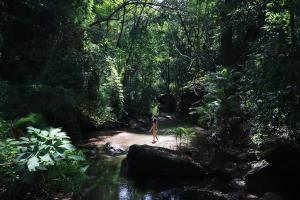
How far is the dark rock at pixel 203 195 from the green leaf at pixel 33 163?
5414mm

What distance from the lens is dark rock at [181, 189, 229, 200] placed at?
33.5 ft

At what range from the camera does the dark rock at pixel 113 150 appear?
16.6 m

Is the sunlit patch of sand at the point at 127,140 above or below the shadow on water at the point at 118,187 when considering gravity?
above

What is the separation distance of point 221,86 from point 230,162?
9.94 ft

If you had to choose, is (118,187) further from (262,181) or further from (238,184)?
(262,181)

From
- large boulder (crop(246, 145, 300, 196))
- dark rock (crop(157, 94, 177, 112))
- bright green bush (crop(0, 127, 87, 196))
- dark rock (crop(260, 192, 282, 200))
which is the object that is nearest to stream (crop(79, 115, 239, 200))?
large boulder (crop(246, 145, 300, 196))

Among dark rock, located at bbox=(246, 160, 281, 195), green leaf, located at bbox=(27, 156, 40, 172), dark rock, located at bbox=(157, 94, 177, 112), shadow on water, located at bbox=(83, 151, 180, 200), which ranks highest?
dark rock, located at bbox=(157, 94, 177, 112)

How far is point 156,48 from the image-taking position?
36250 mm

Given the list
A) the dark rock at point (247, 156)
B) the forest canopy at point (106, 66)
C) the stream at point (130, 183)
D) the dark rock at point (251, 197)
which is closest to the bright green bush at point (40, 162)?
the stream at point (130, 183)

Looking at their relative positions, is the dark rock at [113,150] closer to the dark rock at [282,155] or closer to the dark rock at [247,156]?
the dark rock at [247,156]

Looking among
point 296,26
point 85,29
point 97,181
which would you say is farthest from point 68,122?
point 296,26

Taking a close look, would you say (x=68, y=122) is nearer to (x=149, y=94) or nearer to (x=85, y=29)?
(x=85, y=29)

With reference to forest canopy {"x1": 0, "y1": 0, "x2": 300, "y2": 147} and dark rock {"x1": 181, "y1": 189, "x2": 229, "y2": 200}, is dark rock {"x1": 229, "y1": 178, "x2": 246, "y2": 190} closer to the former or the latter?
dark rock {"x1": 181, "y1": 189, "x2": 229, "y2": 200}

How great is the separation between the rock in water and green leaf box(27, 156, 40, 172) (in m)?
6.93
